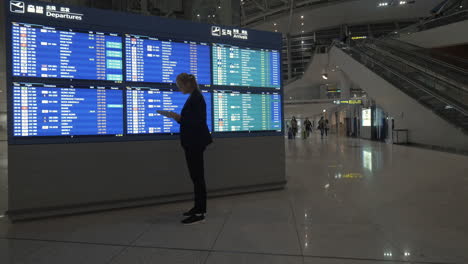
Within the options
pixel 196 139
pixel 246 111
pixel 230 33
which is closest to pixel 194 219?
pixel 196 139

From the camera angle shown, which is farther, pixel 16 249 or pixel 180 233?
pixel 180 233

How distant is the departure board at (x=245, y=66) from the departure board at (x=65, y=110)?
170cm

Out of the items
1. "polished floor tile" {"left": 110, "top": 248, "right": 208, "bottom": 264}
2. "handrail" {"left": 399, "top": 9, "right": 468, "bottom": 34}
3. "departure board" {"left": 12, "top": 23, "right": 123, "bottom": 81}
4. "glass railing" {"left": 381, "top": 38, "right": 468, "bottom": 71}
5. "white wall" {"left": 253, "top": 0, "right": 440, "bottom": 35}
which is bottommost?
"polished floor tile" {"left": 110, "top": 248, "right": 208, "bottom": 264}

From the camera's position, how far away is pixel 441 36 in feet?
62.1

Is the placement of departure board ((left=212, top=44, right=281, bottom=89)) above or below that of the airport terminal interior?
above

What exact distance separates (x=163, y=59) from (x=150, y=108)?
817 millimetres

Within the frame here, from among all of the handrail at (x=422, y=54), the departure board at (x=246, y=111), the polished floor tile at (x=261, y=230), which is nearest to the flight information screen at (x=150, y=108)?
the departure board at (x=246, y=111)

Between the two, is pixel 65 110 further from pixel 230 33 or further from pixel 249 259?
pixel 249 259

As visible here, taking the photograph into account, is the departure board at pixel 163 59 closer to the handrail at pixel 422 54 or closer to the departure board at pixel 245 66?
the departure board at pixel 245 66

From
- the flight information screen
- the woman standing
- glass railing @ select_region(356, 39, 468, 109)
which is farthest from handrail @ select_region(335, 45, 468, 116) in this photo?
the woman standing

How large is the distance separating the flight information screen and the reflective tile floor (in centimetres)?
120

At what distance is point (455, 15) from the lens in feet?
58.5

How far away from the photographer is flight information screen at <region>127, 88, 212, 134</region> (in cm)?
418

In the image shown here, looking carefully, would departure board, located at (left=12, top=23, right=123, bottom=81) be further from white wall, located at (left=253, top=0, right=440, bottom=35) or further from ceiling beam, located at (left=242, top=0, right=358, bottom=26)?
white wall, located at (left=253, top=0, right=440, bottom=35)
